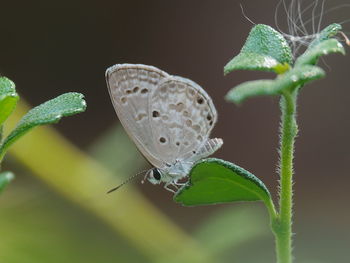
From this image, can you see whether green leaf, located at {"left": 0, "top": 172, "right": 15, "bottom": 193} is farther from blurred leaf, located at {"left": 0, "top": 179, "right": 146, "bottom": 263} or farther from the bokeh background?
the bokeh background

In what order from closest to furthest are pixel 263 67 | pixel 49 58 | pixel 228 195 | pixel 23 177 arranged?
pixel 263 67
pixel 228 195
pixel 23 177
pixel 49 58

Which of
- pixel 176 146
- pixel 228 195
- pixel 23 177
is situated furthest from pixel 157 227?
pixel 228 195

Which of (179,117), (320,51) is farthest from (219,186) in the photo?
(179,117)

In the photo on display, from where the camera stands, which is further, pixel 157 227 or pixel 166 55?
pixel 166 55

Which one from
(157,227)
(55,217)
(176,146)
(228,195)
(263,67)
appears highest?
(263,67)

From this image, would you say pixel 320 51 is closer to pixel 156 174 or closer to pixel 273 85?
pixel 273 85

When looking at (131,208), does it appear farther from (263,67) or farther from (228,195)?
(263,67)

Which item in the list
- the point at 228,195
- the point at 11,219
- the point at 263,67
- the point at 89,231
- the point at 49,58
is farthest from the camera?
the point at 49,58
